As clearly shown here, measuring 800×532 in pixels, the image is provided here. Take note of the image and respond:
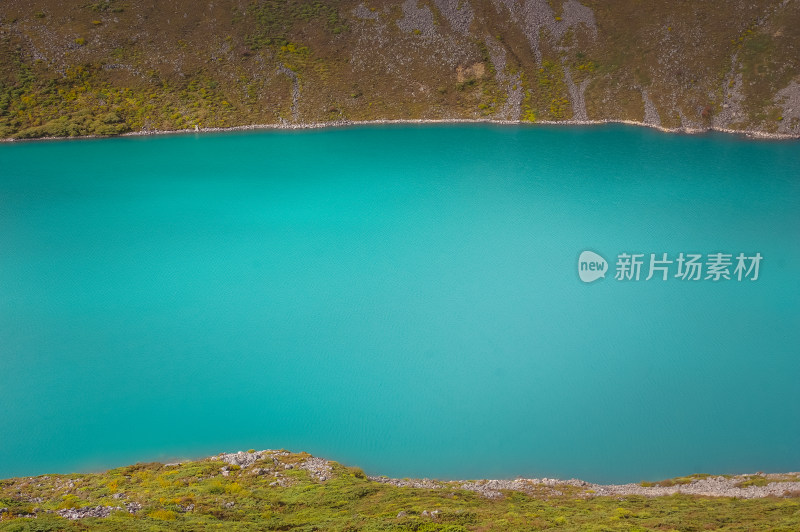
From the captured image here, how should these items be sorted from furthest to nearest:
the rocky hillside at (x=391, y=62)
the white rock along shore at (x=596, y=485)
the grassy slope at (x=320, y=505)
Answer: the rocky hillside at (x=391, y=62) → the white rock along shore at (x=596, y=485) → the grassy slope at (x=320, y=505)

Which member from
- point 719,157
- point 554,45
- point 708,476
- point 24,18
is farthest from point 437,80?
point 708,476

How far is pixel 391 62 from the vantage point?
80.4 m

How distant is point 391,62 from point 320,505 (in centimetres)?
6864

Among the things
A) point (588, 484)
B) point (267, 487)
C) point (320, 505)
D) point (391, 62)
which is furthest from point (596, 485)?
point (391, 62)

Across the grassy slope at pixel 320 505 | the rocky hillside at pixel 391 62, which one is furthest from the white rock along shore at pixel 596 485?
the rocky hillside at pixel 391 62

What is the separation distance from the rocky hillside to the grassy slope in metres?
58.4

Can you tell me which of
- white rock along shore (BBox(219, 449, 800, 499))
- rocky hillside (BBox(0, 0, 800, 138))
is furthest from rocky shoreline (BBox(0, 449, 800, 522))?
rocky hillside (BBox(0, 0, 800, 138))

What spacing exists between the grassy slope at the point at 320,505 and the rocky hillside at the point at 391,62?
5841 centimetres

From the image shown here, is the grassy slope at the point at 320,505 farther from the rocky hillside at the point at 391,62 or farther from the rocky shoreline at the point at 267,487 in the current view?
the rocky hillside at the point at 391,62

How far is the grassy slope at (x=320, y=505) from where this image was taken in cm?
1697

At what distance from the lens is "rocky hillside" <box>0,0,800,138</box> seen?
72.9 m

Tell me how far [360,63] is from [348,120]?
9.59 meters

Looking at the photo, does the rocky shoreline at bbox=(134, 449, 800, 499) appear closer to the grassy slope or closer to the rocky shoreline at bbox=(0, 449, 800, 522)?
the rocky shoreline at bbox=(0, 449, 800, 522)

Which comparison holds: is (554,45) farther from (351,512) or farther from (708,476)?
(351,512)
